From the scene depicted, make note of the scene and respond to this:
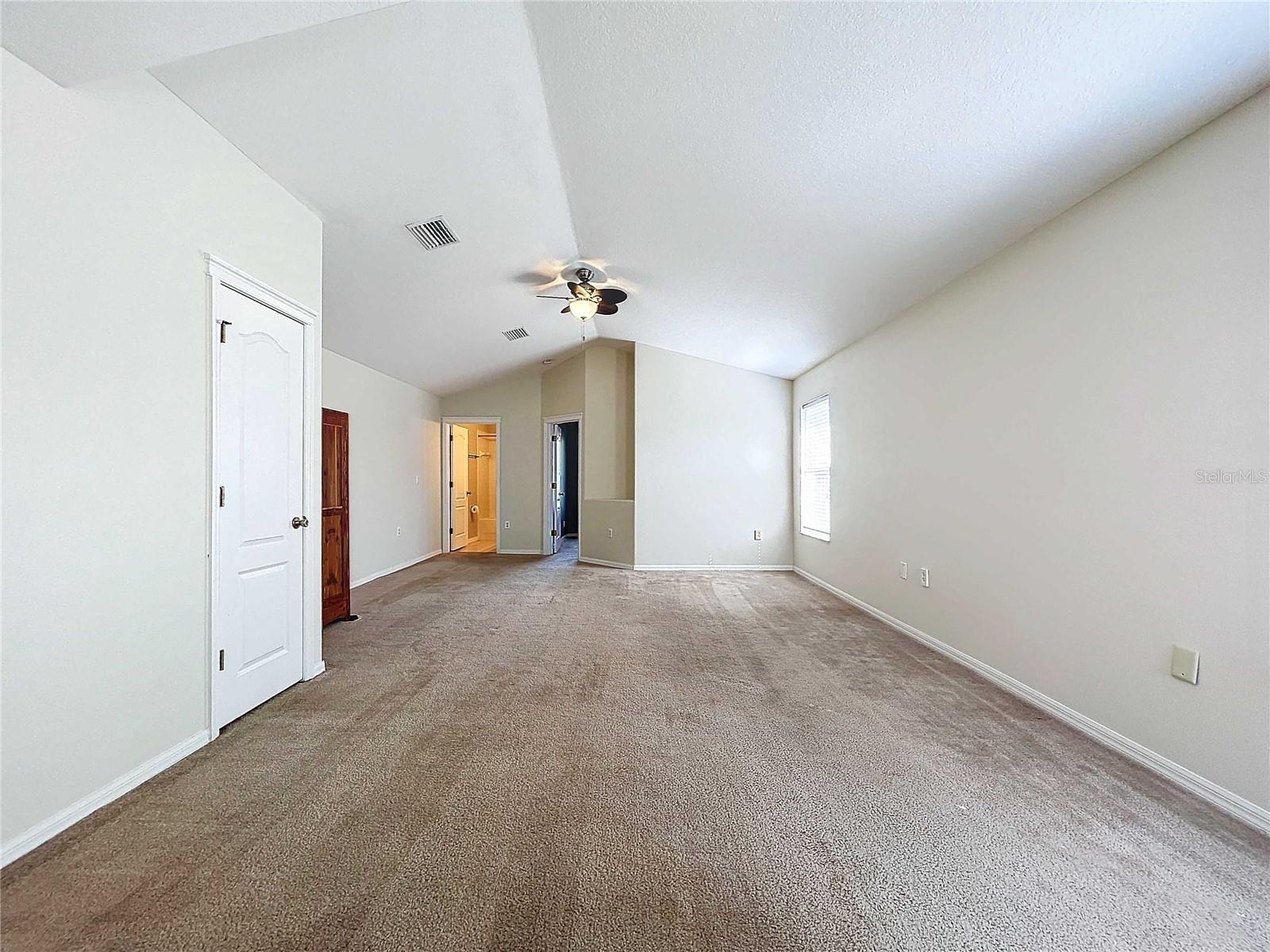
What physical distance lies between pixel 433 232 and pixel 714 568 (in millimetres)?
4851

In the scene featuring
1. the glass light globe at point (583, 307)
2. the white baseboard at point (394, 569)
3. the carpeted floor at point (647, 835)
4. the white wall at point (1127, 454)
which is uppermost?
the glass light globe at point (583, 307)

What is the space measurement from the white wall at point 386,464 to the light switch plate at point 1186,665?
17.8ft

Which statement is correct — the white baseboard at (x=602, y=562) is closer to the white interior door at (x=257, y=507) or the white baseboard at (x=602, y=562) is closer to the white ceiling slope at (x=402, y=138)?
the white ceiling slope at (x=402, y=138)

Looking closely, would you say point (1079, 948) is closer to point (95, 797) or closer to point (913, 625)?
point (913, 625)

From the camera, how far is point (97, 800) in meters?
1.80

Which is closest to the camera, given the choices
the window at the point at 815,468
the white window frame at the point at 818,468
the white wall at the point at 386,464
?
the white window frame at the point at 818,468

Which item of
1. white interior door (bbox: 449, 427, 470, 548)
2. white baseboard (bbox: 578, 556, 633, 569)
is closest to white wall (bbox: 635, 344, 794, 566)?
white baseboard (bbox: 578, 556, 633, 569)

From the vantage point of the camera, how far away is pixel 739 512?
22.0 ft

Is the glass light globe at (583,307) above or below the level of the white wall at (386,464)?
above

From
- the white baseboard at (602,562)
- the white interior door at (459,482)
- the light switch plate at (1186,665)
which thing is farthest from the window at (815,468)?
the white interior door at (459,482)

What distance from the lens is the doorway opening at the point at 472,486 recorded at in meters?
8.28

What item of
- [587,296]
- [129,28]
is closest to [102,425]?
[129,28]

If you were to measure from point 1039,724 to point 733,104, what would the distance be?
10.1 feet

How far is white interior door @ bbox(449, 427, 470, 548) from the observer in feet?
27.6
